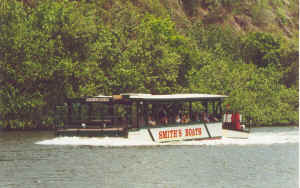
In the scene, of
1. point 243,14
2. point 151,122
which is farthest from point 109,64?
point 243,14

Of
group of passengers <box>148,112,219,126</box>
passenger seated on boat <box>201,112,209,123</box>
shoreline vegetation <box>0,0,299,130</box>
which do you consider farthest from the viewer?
shoreline vegetation <box>0,0,299,130</box>

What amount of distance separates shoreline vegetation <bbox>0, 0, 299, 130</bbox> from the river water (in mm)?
10685

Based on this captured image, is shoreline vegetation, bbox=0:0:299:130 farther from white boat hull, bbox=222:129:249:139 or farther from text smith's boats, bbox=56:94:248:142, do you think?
→ white boat hull, bbox=222:129:249:139

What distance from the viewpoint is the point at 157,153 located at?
4256 cm

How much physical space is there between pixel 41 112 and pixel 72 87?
141 inches

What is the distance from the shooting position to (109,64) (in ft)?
226

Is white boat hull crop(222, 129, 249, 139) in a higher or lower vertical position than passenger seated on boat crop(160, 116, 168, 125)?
lower

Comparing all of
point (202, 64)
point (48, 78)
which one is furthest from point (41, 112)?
point (202, 64)

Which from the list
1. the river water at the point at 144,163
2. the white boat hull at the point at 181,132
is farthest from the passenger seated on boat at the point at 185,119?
the river water at the point at 144,163

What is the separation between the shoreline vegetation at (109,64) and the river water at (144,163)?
421 inches

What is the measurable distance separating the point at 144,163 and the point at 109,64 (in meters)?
31.6

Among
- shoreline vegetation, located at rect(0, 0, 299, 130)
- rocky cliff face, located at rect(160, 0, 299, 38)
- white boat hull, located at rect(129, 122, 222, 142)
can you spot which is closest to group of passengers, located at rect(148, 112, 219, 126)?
white boat hull, located at rect(129, 122, 222, 142)

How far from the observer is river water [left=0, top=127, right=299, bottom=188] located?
1252 inches

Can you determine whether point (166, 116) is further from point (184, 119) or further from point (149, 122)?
Answer: point (149, 122)
